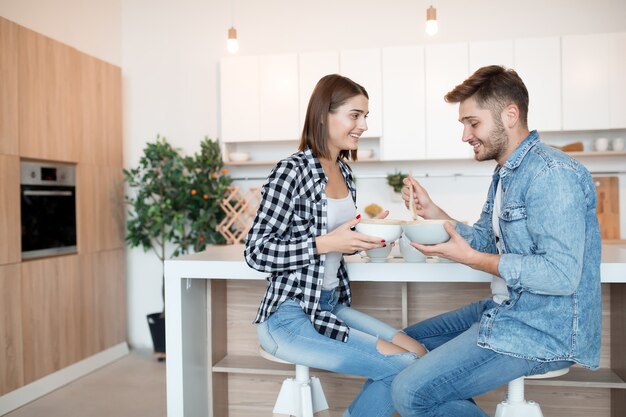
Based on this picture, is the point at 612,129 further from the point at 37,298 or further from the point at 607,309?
the point at 37,298

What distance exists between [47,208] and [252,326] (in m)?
1.83

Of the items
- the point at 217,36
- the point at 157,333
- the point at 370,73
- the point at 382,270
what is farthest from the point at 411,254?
the point at 217,36

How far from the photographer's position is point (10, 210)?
306 centimetres

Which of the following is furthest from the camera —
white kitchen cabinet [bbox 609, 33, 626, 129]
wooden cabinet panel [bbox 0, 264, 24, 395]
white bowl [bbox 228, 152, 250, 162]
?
white bowl [bbox 228, 152, 250, 162]

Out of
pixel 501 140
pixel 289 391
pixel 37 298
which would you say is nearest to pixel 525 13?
pixel 501 140

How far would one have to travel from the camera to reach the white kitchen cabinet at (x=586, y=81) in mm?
3740

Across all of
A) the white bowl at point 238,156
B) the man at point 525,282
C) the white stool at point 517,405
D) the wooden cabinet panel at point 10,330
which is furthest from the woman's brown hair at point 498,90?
the white bowl at point 238,156

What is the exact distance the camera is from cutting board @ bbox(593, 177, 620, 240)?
13.1ft

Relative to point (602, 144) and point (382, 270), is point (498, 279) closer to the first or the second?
point (382, 270)

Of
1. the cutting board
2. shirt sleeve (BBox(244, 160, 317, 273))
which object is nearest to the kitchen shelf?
shirt sleeve (BBox(244, 160, 317, 273))

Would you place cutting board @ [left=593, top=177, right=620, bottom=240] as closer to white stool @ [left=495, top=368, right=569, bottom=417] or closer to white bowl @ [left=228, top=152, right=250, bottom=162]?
white bowl @ [left=228, top=152, right=250, bottom=162]

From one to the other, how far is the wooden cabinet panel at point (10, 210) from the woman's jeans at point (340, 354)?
2.00m

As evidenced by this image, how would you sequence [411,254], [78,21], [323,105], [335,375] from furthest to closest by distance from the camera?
[78,21] → [335,375] → [411,254] → [323,105]

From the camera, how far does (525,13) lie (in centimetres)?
412
